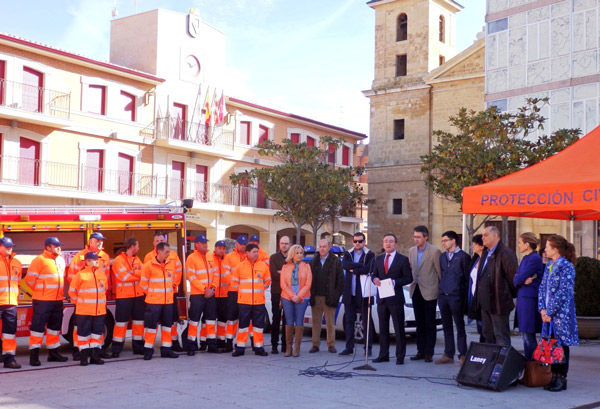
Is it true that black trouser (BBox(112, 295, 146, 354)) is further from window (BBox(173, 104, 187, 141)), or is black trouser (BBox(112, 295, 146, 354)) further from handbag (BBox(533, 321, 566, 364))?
window (BBox(173, 104, 187, 141))

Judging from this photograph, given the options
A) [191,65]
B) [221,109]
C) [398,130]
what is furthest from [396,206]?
[191,65]

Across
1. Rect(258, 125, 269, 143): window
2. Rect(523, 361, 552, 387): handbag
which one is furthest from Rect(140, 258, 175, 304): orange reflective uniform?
Rect(258, 125, 269, 143): window

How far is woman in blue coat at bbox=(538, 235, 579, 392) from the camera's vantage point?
8406 millimetres

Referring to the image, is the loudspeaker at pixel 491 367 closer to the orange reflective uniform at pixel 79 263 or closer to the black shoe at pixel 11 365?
the orange reflective uniform at pixel 79 263

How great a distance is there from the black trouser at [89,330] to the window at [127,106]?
851 inches

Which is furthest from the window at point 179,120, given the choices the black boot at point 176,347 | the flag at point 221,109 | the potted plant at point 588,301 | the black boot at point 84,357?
the black boot at point 84,357

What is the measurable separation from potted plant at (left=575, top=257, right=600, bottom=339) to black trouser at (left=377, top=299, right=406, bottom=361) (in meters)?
4.99

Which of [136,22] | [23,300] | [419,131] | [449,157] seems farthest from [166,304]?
[419,131]

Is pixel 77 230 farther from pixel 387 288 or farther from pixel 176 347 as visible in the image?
pixel 387 288

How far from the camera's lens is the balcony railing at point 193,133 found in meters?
32.2

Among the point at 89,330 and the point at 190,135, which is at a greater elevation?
the point at 190,135

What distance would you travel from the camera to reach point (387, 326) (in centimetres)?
1073

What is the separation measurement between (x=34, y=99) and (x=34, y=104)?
0.67 feet

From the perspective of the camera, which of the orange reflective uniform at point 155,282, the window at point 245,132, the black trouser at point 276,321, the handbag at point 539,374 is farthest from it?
the window at point 245,132
